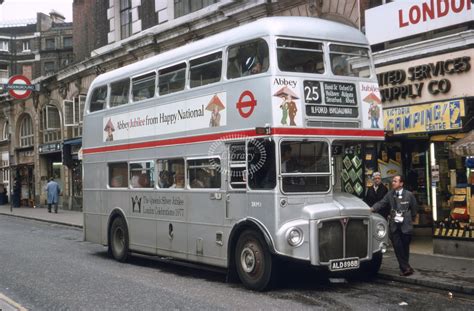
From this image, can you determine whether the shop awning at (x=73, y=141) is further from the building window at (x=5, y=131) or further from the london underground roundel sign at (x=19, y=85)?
the building window at (x=5, y=131)

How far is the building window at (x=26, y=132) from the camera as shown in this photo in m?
39.3

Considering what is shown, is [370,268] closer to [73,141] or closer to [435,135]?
[435,135]

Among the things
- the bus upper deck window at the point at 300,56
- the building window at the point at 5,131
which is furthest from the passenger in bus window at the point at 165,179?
the building window at the point at 5,131

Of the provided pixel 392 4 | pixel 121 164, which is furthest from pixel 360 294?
pixel 392 4

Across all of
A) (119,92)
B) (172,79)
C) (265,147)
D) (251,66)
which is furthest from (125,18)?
(265,147)

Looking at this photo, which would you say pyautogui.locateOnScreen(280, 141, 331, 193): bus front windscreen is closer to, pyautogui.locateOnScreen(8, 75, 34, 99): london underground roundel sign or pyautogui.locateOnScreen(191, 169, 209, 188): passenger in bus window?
pyautogui.locateOnScreen(191, 169, 209, 188): passenger in bus window

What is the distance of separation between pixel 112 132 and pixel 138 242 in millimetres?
2694

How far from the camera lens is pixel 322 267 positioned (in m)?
8.83

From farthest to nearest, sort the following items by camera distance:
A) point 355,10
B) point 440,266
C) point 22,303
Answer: point 355,10, point 440,266, point 22,303

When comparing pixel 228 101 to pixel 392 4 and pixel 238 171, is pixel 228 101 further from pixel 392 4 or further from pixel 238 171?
pixel 392 4

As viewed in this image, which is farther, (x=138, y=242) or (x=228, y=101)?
(x=138, y=242)

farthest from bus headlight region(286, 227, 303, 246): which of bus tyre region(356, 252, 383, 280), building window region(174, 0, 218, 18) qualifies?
building window region(174, 0, 218, 18)

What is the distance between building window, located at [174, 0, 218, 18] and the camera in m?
23.3

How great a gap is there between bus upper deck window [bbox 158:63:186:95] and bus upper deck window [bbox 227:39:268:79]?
1.52 m
